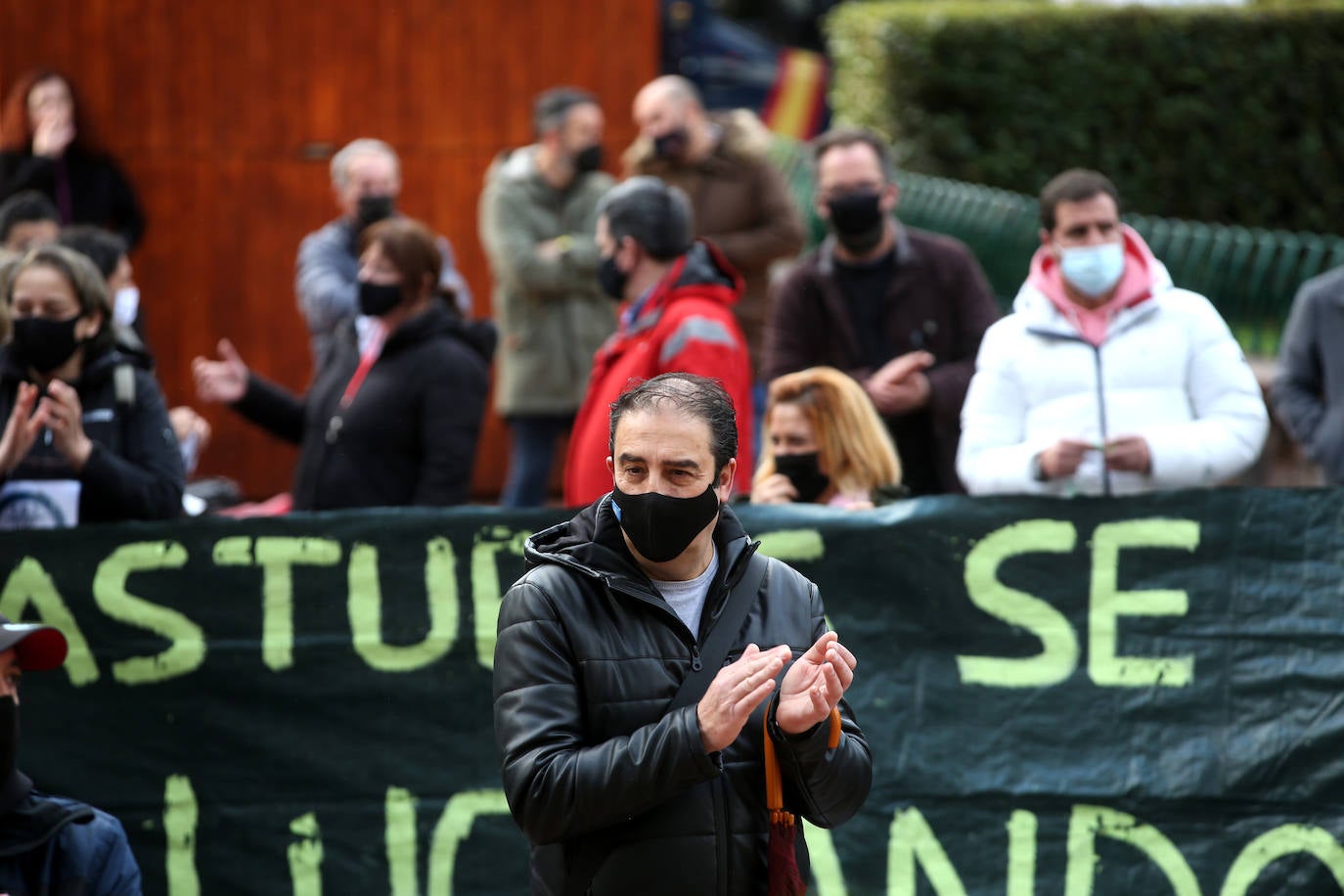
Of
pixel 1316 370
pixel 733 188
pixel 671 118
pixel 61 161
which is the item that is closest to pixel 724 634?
pixel 1316 370

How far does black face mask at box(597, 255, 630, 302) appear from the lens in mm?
6094

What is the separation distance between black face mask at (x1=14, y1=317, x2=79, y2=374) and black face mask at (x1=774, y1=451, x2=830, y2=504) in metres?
2.07

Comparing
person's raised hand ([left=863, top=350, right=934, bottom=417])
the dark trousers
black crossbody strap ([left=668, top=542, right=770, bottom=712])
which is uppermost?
person's raised hand ([left=863, top=350, right=934, bottom=417])

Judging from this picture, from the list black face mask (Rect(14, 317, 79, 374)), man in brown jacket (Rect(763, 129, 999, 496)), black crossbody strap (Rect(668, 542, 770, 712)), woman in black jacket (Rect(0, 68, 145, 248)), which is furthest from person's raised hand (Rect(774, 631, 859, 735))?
woman in black jacket (Rect(0, 68, 145, 248))

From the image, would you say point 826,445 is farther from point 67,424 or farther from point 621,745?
point 621,745

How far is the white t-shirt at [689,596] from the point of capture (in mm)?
3754

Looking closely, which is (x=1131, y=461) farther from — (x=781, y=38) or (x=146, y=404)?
(x=781, y=38)

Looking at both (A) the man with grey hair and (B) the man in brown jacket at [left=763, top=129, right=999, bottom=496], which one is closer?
(B) the man in brown jacket at [left=763, top=129, right=999, bottom=496]

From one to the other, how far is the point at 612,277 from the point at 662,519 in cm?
256

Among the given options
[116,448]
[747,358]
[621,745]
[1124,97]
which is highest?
[1124,97]

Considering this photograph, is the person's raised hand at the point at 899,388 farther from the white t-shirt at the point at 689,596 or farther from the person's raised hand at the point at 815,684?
the person's raised hand at the point at 815,684

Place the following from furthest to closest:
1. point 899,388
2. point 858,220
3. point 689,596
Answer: point 858,220, point 899,388, point 689,596

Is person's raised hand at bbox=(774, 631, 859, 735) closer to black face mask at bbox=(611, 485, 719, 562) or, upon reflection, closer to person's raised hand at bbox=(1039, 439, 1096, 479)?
black face mask at bbox=(611, 485, 719, 562)

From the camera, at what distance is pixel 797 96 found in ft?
42.0
